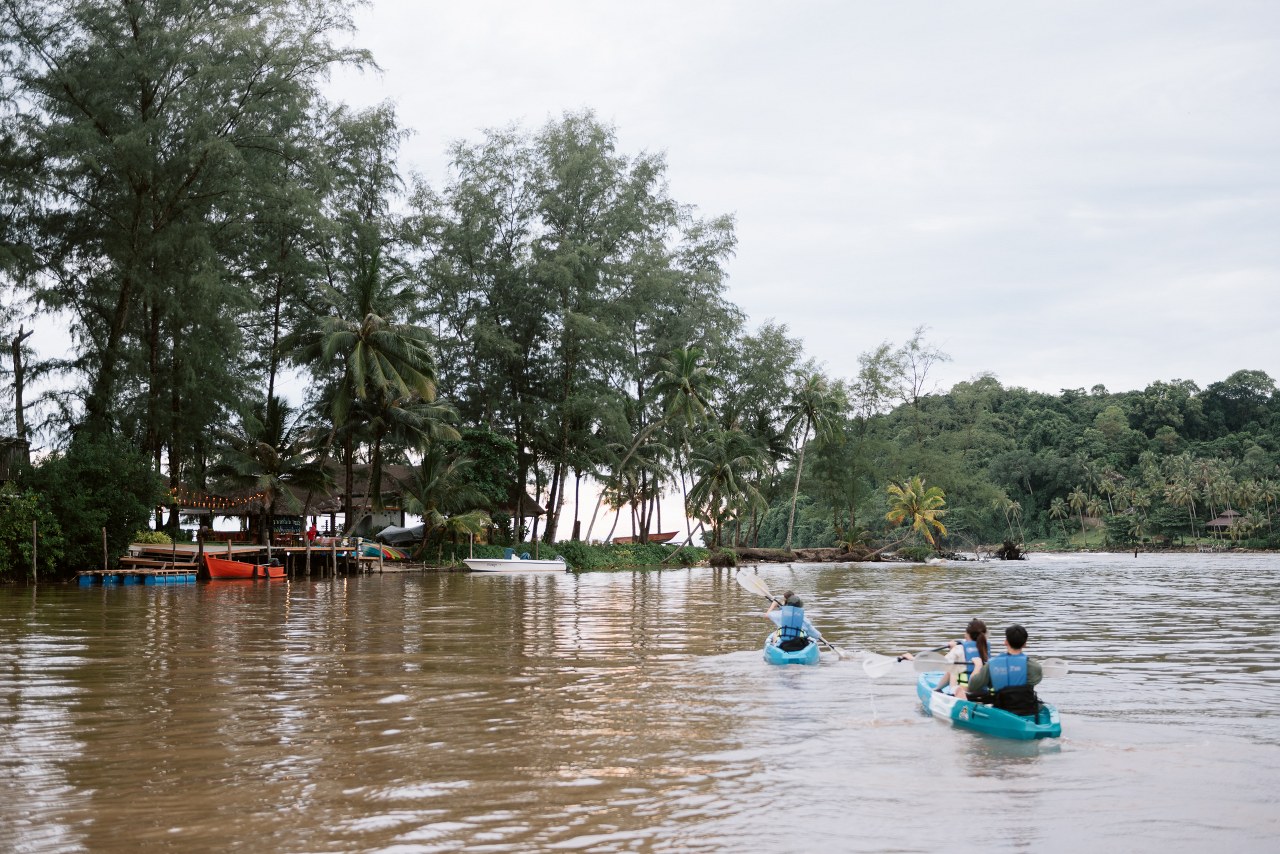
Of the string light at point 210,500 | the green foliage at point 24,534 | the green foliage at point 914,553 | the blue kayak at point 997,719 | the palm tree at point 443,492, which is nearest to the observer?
the blue kayak at point 997,719

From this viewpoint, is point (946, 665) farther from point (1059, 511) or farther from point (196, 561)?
point (1059, 511)

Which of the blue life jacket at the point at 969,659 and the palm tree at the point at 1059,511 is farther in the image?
the palm tree at the point at 1059,511

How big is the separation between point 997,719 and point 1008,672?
409mm

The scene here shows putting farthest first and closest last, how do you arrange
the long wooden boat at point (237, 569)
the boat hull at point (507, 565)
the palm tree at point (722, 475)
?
the palm tree at point (722, 475), the boat hull at point (507, 565), the long wooden boat at point (237, 569)

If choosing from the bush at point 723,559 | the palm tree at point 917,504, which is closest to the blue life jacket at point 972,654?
the bush at point 723,559

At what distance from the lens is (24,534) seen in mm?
27531

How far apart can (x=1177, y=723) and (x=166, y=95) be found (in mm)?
29031

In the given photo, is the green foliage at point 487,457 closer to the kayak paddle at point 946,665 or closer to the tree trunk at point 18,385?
the tree trunk at point 18,385

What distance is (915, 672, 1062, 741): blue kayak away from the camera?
856cm

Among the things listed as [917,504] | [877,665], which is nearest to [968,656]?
[877,665]

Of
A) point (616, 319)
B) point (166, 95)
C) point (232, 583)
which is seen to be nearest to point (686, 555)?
point (616, 319)

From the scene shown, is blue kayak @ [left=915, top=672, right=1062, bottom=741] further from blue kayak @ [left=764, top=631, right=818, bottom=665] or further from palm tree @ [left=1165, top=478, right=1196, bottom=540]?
palm tree @ [left=1165, top=478, right=1196, bottom=540]

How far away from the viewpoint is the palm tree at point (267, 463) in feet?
115

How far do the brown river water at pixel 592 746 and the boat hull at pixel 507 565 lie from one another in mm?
21854
